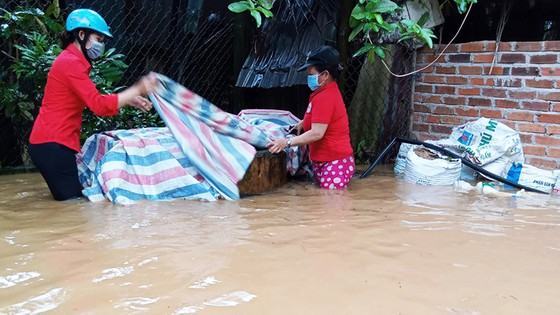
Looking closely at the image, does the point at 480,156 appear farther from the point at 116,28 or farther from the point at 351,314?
the point at 116,28

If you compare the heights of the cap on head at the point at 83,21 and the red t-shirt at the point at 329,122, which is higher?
the cap on head at the point at 83,21

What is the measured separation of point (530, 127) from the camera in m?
5.23

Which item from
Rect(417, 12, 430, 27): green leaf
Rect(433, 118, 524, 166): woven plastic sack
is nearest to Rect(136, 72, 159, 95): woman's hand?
Rect(417, 12, 430, 27): green leaf

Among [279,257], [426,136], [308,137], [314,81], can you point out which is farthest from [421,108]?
[279,257]

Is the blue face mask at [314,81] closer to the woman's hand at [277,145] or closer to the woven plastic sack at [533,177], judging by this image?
the woman's hand at [277,145]

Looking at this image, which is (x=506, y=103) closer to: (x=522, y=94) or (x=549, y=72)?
(x=522, y=94)

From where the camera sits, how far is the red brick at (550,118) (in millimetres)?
5062

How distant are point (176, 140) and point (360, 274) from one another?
2113mm

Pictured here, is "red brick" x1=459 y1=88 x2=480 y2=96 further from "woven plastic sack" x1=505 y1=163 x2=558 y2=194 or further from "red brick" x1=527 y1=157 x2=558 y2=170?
"woven plastic sack" x1=505 y1=163 x2=558 y2=194

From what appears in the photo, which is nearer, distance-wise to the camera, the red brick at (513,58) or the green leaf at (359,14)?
the green leaf at (359,14)

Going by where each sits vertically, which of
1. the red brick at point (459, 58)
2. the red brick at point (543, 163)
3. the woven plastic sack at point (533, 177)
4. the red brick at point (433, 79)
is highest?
the red brick at point (459, 58)

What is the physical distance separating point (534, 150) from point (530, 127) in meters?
0.22

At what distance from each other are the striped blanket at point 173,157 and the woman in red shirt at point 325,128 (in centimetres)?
42

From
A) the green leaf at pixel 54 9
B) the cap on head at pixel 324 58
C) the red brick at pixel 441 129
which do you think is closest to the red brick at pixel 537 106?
the red brick at pixel 441 129
